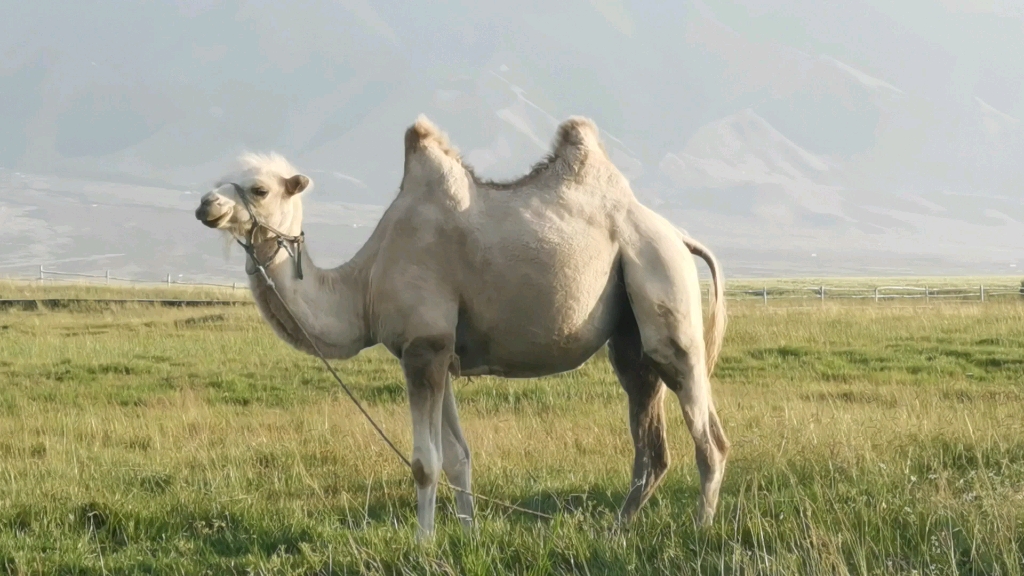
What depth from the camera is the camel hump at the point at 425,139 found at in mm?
6320

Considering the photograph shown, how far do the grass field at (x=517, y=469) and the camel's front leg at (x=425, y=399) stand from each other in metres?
0.25

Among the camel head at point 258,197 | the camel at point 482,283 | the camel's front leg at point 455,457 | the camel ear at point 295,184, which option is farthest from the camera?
the camel ear at point 295,184

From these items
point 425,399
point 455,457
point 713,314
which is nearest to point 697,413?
point 713,314

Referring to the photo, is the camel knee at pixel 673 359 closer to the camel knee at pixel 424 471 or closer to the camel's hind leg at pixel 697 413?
the camel's hind leg at pixel 697 413

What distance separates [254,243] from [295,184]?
17.3 inches

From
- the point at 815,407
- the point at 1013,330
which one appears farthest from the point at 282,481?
the point at 1013,330

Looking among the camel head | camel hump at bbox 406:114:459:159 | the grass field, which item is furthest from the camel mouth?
the grass field

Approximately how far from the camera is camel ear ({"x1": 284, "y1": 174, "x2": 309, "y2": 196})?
635 centimetres

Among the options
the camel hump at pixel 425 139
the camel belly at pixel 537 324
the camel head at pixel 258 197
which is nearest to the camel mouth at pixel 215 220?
the camel head at pixel 258 197

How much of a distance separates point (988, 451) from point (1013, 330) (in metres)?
11.6

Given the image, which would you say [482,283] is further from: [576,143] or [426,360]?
[576,143]

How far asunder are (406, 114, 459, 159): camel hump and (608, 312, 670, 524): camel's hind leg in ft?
4.82

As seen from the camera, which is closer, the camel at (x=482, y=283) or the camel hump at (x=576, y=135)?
the camel at (x=482, y=283)

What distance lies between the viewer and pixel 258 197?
20.4 feet
